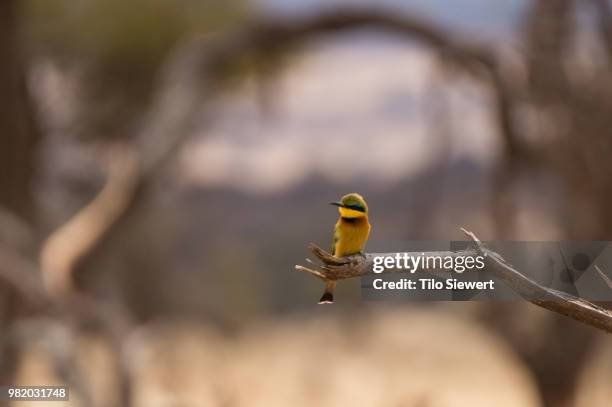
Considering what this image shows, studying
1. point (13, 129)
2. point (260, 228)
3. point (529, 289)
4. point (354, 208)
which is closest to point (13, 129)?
point (13, 129)

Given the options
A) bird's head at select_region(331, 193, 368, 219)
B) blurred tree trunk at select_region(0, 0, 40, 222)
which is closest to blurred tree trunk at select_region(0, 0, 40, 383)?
blurred tree trunk at select_region(0, 0, 40, 222)

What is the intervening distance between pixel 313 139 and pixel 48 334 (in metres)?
21.4

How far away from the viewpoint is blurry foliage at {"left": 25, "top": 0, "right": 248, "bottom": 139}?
1162 centimetres

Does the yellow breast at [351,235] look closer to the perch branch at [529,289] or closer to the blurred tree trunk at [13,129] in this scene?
the perch branch at [529,289]

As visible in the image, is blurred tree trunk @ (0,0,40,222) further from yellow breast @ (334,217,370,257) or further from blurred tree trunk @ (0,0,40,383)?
yellow breast @ (334,217,370,257)

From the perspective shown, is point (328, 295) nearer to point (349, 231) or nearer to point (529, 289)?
point (349, 231)

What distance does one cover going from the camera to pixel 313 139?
1001 inches

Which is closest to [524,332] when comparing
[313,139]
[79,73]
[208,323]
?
[208,323]

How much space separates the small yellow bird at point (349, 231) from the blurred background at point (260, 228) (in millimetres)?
50

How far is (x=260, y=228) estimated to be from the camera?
18.6 meters

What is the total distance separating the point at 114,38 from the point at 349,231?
10969mm

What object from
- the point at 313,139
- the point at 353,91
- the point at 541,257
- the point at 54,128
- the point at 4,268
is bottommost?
the point at 541,257

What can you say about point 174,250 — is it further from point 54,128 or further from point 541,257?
point 541,257

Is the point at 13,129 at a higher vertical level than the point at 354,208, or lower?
higher
